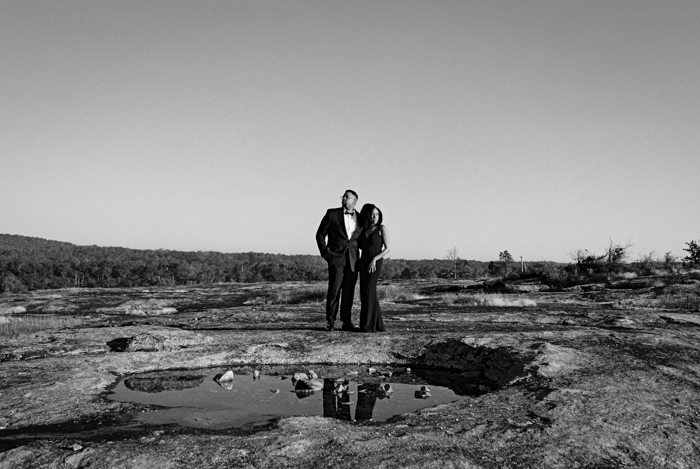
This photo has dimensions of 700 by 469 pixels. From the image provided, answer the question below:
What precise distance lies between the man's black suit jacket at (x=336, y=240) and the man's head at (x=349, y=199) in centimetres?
14

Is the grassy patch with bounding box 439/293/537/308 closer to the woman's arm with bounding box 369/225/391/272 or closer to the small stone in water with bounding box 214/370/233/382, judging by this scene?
the woman's arm with bounding box 369/225/391/272

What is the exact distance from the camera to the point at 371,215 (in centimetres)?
866

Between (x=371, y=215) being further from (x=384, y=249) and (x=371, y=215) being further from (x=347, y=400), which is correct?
(x=347, y=400)

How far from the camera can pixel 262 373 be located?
6.27 m

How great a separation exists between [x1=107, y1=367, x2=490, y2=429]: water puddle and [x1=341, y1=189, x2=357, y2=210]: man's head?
300 cm

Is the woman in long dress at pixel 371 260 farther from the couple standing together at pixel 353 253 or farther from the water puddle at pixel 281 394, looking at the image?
the water puddle at pixel 281 394

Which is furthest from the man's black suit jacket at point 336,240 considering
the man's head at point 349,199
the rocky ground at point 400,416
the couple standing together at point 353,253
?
the rocky ground at point 400,416

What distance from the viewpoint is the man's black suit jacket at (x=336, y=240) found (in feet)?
28.8

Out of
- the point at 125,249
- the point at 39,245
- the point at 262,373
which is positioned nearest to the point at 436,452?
the point at 262,373

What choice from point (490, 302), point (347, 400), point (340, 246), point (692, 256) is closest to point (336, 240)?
point (340, 246)

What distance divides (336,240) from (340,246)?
0.12 meters

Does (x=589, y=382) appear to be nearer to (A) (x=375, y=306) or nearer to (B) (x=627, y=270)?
(A) (x=375, y=306)

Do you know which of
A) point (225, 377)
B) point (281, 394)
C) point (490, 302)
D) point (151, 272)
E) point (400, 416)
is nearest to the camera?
point (400, 416)

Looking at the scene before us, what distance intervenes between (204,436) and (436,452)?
1.50 meters
